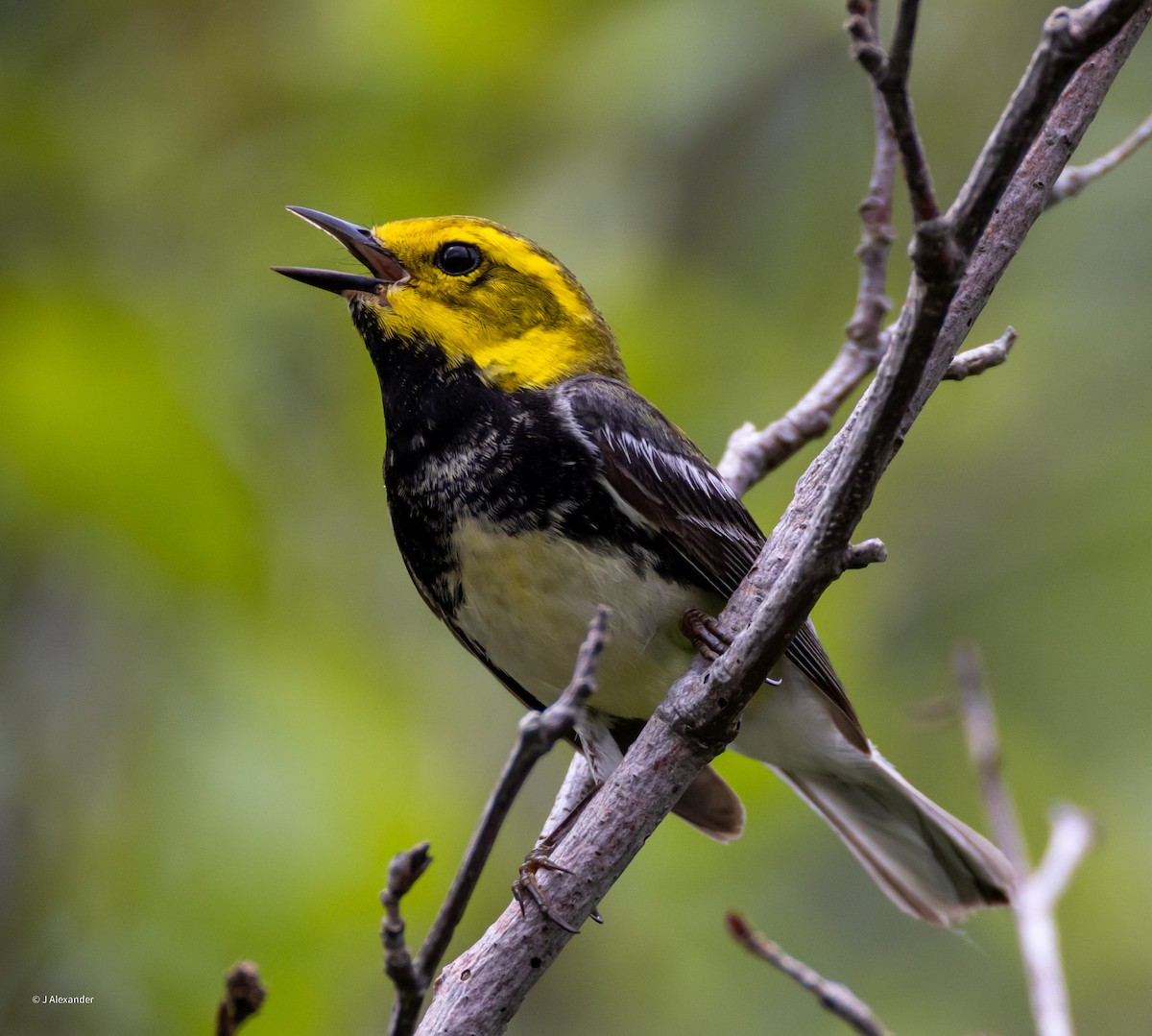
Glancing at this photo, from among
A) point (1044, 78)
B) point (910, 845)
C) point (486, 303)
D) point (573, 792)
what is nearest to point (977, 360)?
point (1044, 78)

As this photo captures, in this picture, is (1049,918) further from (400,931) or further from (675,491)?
(400,931)

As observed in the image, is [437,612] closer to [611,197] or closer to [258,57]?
[611,197]

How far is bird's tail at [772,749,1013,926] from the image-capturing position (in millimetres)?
3920

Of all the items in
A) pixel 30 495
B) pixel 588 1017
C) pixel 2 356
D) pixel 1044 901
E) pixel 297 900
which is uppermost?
pixel 2 356

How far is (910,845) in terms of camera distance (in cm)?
404

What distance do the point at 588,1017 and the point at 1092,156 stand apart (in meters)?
3.81

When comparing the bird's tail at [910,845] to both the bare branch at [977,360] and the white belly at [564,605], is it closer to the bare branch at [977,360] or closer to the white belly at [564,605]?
the white belly at [564,605]

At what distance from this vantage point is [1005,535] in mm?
6141

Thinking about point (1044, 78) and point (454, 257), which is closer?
point (1044, 78)

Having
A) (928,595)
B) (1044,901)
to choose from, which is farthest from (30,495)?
(928,595)

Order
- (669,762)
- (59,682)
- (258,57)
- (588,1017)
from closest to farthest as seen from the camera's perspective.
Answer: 1. (669,762)
2. (59,682)
3. (258,57)
4. (588,1017)

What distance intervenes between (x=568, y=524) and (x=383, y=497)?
4.57 feet

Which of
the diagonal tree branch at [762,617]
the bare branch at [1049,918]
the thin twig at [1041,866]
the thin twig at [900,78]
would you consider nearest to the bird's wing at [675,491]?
the thin twig at [1041,866]

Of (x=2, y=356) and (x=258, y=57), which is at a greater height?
(x=258, y=57)
